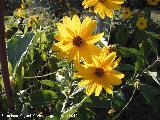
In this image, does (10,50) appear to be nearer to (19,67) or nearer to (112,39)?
(19,67)

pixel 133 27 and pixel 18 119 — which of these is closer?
pixel 18 119

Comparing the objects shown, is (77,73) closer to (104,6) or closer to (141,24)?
(104,6)

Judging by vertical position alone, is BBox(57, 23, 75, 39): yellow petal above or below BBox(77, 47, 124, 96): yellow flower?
above

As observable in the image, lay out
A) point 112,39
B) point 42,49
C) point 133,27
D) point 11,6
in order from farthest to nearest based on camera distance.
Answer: point 11,6 < point 133,27 < point 112,39 < point 42,49

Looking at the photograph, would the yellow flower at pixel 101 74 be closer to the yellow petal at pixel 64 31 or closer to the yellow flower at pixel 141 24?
the yellow petal at pixel 64 31

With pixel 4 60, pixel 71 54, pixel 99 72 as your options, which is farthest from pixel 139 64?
pixel 4 60

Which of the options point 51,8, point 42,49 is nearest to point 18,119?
point 42,49

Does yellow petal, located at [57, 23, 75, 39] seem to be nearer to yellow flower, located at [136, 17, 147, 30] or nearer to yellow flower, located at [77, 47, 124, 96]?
yellow flower, located at [77, 47, 124, 96]

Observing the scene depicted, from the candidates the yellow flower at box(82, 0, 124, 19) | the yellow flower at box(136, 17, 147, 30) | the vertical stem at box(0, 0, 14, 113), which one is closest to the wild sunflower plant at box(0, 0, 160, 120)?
the yellow flower at box(82, 0, 124, 19)
